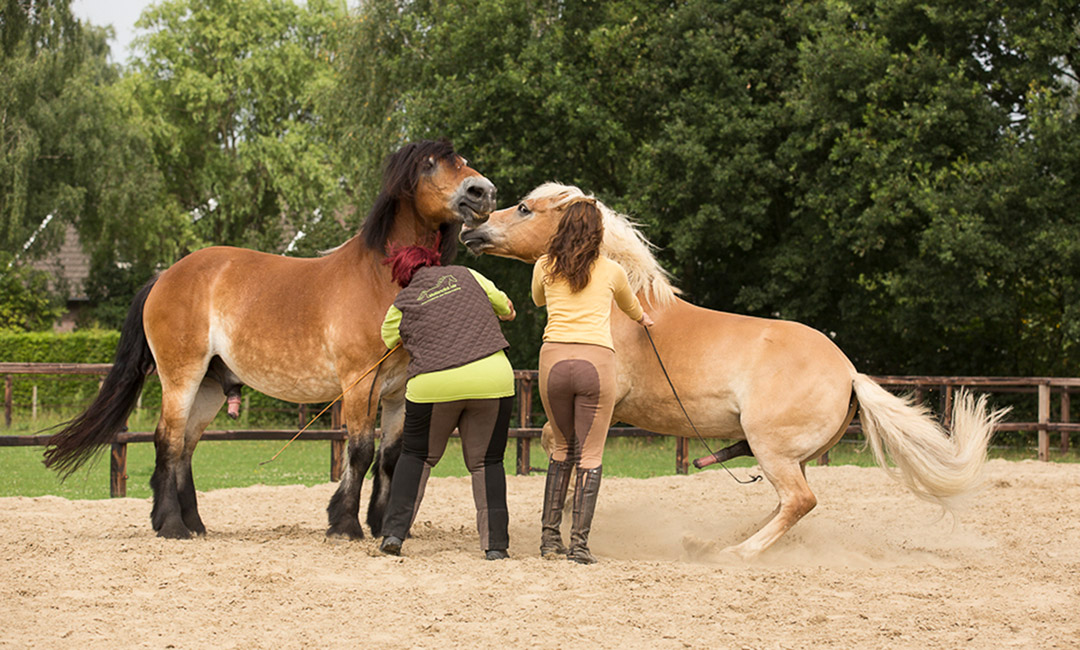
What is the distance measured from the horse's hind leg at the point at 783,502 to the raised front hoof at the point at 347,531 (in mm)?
1936

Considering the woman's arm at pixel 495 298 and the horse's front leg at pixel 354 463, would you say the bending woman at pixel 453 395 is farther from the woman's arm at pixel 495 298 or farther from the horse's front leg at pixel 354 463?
the horse's front leg at pixel 354 463

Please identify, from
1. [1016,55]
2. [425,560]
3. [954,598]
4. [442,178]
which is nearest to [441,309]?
[442,178]

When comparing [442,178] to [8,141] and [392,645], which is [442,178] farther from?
[8,141]

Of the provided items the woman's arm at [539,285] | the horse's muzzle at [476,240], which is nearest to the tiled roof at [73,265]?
the horse's muzzle at [476,240]

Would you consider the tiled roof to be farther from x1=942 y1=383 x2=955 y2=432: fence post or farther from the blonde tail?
the blonde tail

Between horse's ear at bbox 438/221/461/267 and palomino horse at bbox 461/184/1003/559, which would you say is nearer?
palomino horse at bbox 461/184/1003/559

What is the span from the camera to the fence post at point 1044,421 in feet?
38.0

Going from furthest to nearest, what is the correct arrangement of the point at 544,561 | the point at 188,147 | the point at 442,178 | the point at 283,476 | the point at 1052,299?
1. the point at 188,147
2. the point at 1052,299
3. the point at 283,476
4. the point at 442,178
5. the point at 544,561

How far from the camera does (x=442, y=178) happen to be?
5.18 metres

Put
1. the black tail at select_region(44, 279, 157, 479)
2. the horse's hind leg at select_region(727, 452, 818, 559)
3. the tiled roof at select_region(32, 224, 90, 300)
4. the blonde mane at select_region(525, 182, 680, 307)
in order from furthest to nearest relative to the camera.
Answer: the tiled roof at select_region(32, 224, 90, 300) < the black tail at select_region(44, 279, 157, 479) < the blonde mane at select_region(525, 182, 680, 307) < the horse's hind leg at select_region(727, 452, 818, 559)

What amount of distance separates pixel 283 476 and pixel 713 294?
31.2ft

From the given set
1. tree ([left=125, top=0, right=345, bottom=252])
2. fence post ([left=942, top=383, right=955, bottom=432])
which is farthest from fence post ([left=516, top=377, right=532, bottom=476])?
tree ([left=125, top=0, right=345, bottom=252])

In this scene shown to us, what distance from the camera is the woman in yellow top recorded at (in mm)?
4645

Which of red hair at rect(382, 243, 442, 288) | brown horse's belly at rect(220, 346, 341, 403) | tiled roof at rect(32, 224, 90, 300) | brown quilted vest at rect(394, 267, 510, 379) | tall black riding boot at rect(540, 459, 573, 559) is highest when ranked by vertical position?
tiled roof at rect(32, 224, 90, 300)
